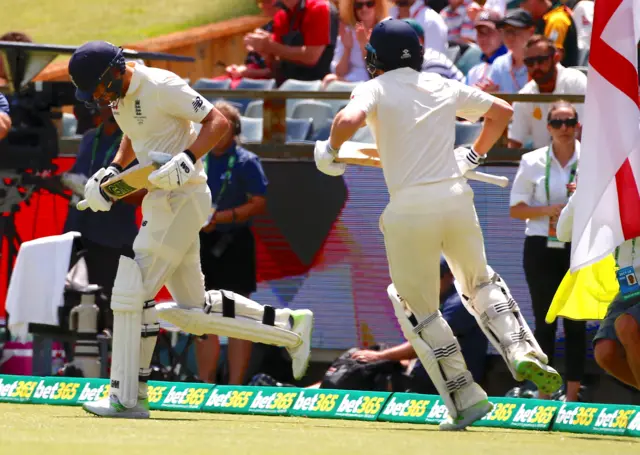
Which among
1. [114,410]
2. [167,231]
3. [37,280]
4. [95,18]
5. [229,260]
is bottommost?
[95,18]

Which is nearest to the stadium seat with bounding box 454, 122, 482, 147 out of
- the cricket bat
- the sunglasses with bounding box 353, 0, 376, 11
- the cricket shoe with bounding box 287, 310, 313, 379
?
the sunglasses with bounding box 353, 0, 376, 11

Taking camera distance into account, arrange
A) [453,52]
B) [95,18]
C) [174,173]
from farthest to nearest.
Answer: [95,18]
[453,52]
[174,173]

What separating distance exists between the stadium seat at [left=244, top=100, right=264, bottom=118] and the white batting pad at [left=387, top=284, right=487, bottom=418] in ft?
16.3

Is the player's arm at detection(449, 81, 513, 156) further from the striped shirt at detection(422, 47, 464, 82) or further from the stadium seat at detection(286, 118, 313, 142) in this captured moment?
the stadium seat at detection(286, 118, 313, 142)

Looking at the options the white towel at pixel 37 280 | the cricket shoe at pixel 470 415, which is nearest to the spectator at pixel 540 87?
the cricket shoe at pixel 470 415

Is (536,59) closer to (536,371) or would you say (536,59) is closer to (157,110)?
(157,110)

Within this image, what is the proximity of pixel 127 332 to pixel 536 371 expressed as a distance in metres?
2.30

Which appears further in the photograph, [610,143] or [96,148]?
[96,148]

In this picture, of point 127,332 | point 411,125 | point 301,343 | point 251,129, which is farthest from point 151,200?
point 251,129

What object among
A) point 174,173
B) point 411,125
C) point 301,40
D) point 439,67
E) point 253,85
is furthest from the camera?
point 253,85

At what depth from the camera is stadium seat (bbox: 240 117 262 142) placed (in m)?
11.4

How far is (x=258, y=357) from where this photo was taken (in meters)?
10.7

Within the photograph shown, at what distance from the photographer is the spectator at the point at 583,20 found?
12734 millimetres

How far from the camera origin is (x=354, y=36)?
12281mm
